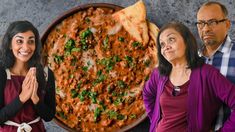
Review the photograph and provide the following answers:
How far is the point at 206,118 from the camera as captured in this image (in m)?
1.83

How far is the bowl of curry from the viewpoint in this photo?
3035mm

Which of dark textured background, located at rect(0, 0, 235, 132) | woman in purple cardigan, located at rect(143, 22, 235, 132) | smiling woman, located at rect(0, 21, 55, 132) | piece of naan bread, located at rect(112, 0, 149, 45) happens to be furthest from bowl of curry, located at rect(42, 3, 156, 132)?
smiling woman, located at rect(0, 21, 55, 132)

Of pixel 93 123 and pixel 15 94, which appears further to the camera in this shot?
pixel 93 123

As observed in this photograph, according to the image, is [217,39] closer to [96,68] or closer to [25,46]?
[25,46]

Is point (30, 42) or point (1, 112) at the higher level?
point (30, 42)

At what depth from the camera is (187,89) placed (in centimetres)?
178

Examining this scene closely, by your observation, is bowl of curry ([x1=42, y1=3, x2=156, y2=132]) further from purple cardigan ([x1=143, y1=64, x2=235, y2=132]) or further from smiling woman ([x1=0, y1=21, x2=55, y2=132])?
smiling woman ([x1=0, y1=21, x2=55, y2=132])

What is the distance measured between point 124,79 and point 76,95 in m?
0.42

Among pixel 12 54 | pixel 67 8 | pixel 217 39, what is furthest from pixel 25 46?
pixel 67 8

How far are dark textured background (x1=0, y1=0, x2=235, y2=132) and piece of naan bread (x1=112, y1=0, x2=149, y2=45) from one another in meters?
0.14

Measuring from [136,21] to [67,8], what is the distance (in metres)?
0.69

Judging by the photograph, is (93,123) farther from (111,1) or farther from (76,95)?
(111,1)

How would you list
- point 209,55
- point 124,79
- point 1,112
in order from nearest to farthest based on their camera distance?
1. point 1,112
2. point 209,55
3. point 124,79

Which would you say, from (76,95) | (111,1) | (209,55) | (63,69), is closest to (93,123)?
(76,95)
